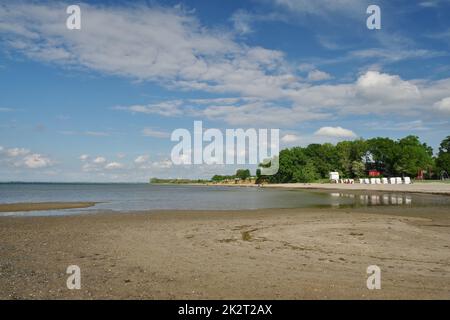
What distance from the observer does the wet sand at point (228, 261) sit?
808 centimetres

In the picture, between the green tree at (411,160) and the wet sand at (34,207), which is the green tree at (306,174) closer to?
the green tree at (411,160)

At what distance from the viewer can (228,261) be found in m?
11.1

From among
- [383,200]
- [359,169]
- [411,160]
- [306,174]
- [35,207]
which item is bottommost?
[383,200]

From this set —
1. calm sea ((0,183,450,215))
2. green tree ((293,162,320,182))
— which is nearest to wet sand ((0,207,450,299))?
calm sea ((0,183,450,215))

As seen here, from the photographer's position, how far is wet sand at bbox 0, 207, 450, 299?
26.5 ft

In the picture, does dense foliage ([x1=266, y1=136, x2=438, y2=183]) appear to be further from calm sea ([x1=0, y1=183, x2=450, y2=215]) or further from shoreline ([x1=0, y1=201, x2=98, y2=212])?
shoreline ([x1=0, y1=201, x2=98, y2=212])

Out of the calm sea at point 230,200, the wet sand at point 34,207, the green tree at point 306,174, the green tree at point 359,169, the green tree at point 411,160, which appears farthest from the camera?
the green tree at point 306,174

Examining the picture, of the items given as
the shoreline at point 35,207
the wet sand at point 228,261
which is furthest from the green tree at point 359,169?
the wet sand at point 228,261

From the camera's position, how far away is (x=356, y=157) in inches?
5335

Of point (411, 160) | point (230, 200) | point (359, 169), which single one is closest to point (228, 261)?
point (230, 200)

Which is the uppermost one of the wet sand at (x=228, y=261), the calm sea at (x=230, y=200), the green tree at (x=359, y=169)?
the green tree at (x=359, y=169)

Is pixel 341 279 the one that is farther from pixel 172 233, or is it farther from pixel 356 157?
pixel 356 157

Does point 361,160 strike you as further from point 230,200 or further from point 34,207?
point 34,207
